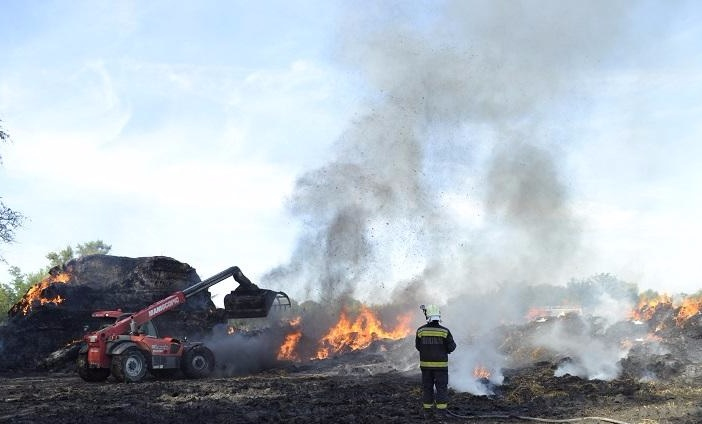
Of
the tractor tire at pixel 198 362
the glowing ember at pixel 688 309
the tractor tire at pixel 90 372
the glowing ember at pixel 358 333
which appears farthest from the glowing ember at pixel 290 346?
the glowing ember at pixel 688 309

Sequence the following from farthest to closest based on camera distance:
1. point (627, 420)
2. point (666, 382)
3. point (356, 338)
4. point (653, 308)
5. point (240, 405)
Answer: point (356, 338) → point (653, 308) → point (666, 382) → point (240, 405) → point (627, 420)

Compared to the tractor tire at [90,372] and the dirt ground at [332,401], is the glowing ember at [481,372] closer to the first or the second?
the dirt ground at [332,401]

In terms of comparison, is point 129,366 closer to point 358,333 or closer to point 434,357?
point 434,357

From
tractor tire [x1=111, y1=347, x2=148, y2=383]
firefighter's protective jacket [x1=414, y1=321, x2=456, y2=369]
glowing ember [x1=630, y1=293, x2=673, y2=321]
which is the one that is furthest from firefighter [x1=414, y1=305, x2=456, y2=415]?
glowing ember [x1=630, y1=293, x2=673, y2=321]

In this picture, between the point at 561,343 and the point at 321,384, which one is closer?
the point at 321,384

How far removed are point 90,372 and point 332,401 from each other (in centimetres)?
836

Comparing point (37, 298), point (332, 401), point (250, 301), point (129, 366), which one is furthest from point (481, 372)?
point (37, 298)

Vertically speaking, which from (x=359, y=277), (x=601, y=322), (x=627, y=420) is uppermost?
(x=359, y=277)

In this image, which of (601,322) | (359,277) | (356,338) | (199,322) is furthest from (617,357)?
(199,322)

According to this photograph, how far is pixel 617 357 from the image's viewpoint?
18625mm

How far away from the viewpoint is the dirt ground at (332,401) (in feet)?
35.3

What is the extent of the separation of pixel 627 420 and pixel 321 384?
7.80 meters

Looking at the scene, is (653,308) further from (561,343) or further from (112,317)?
(112,317)

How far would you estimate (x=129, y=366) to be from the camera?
54.6ft
